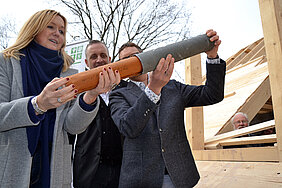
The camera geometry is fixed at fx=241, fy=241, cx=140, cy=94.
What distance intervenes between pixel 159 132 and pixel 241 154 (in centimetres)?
133


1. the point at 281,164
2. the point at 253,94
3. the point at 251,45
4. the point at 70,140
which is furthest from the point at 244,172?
the point at 251,45

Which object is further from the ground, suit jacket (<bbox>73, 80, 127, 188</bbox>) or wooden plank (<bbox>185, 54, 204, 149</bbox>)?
wooden plank (<bbox>185, 54, 204, 149</bbox>)

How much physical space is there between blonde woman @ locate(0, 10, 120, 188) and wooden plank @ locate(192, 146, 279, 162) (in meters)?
1.54

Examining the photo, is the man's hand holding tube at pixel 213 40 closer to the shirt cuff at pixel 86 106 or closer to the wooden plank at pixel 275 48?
the shirt cuff at pixel 86 106

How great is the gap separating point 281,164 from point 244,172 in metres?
0.29

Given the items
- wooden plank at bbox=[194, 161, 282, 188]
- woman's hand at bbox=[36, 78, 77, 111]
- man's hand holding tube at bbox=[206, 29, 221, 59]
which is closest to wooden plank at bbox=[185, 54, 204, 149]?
wooden plank at bbox=[194, 161, 282, 188]

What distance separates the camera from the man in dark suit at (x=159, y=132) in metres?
1.22

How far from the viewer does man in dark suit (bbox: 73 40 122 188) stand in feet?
4.55

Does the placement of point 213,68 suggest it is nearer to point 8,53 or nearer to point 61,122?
point 61,122

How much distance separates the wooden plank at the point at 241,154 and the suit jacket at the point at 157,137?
2.93 feet

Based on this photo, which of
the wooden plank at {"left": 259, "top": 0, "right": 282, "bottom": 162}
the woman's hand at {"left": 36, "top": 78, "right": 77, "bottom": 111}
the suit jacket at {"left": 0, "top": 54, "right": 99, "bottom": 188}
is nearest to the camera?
the woman's hand at {"left": 36, "top": 78, "right": 77, "bottom": 111}

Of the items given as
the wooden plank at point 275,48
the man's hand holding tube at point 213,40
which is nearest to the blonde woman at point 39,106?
the man's hand holding tube at point 213,40

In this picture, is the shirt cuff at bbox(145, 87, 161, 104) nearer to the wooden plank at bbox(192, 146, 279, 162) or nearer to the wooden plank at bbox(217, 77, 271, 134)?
the wooden plank at bbox(192, 146, 279, 162)

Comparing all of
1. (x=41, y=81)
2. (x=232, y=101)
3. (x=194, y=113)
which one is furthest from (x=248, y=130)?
(x=41, y=81)
